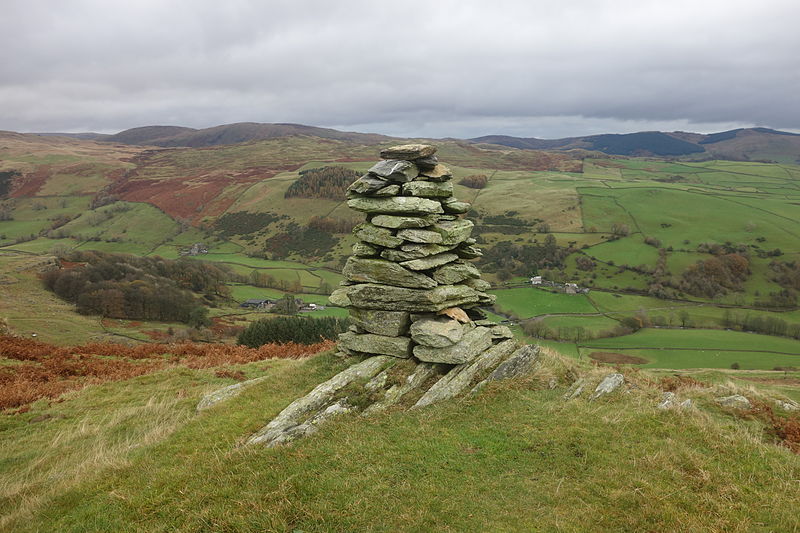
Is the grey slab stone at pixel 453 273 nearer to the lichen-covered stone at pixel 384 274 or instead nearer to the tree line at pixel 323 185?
the lichen-covered stone at pixel 384 274

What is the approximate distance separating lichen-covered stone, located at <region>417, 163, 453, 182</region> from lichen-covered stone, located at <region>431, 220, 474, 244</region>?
2.15m

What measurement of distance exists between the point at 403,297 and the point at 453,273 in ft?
9.56

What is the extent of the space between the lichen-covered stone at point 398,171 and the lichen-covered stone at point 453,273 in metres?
4.53

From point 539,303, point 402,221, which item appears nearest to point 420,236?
point 402,221

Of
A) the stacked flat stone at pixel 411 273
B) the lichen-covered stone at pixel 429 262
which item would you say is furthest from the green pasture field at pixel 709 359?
the lichen-covered stone at pixel 429 262

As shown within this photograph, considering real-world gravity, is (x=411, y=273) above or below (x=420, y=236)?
below

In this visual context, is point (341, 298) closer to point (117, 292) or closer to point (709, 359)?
point (117, 292)

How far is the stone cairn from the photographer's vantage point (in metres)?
16.4

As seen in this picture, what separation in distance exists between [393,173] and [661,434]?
46.0 feet

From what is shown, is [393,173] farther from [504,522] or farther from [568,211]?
[568,211]

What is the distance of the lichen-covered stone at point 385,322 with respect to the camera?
18047 millimetres

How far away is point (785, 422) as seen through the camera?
50.8 feet

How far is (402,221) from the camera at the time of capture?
18.2m

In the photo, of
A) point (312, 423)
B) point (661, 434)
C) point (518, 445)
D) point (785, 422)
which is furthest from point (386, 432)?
point (785, 422)
